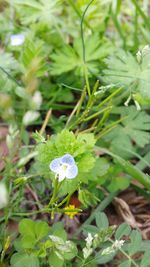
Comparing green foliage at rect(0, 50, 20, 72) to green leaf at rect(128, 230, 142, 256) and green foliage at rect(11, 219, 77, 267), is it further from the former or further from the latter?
green leaf at rect(128, 230, 142, 256)

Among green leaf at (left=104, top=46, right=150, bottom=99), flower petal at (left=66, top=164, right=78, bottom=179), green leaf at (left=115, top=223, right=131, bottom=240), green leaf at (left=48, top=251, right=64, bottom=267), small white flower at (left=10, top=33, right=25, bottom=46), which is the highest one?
small white flower at (left=10, top=33, right=25, bottom=46)

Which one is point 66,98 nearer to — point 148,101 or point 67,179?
point 148,101

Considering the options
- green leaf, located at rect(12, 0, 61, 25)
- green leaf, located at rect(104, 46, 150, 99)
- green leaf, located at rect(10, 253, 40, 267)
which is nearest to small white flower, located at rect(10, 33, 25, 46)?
green leaf, located at rect(12, 0, 61, 25)

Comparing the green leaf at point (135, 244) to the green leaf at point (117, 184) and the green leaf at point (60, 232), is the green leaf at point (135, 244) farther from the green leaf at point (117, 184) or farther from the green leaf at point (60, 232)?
the green leaf at point (117, 184)

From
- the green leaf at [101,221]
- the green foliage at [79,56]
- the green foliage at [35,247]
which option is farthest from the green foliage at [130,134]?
the green foliage at [35,247]

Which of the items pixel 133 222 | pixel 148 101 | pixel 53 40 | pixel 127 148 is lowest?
pixel 133 222

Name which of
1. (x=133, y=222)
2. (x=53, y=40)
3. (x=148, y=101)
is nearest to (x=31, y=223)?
(x=133, y=222)
